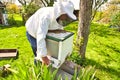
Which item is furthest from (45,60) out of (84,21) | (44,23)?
(84,21)

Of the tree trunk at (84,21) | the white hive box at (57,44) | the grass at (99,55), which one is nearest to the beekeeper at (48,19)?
the white hive box at (57,44)

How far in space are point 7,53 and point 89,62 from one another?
234 cm

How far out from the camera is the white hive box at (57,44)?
311cm

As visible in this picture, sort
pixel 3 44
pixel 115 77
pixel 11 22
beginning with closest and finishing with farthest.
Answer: pixel 115 77 → pixel 3 44 → pixel 11 22

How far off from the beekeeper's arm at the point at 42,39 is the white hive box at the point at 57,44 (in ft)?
0.46

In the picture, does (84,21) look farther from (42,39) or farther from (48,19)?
(42,39)

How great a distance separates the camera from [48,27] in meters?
3.26

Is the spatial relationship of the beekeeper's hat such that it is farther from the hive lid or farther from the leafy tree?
the leafy tree

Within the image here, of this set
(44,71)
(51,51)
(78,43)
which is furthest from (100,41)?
(44,71)

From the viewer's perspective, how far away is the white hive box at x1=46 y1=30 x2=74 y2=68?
122 inches

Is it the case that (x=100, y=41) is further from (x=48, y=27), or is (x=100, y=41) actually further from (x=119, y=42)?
(x=48, y=27)

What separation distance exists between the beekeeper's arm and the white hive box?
141 mm

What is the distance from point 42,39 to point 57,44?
258 mm

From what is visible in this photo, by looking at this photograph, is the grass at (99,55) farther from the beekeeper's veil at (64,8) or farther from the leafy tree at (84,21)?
the beekeeper's veil at (64,8)
